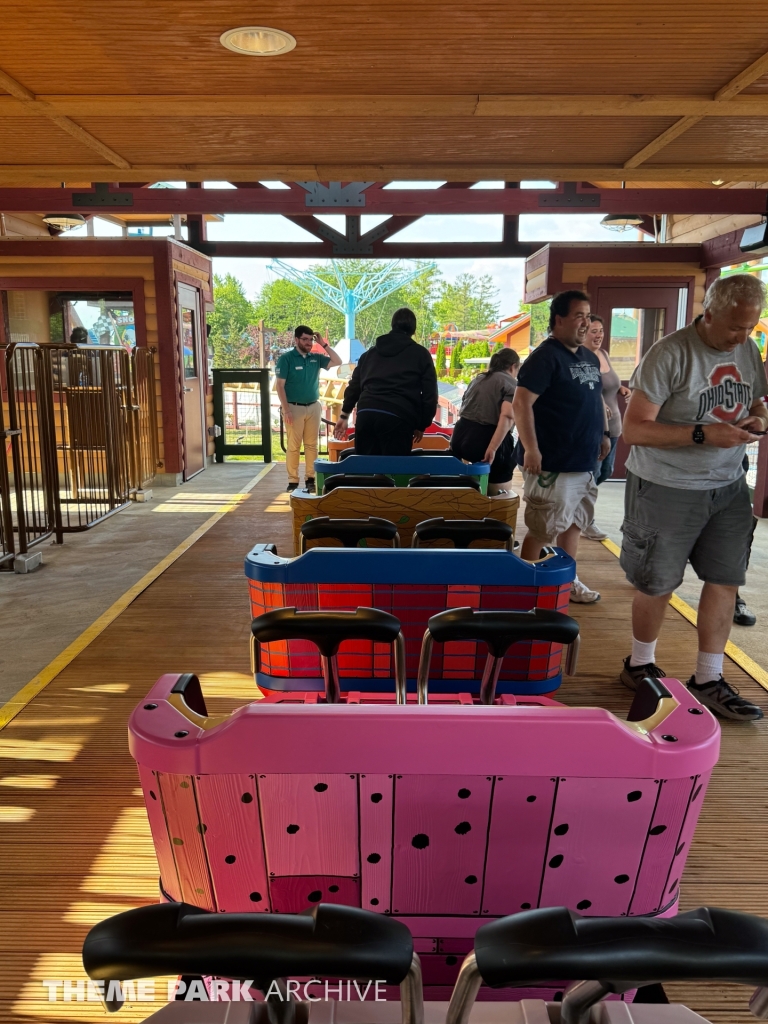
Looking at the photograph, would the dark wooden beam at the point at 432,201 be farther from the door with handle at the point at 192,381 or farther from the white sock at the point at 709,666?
the white sock at the point at 709,666

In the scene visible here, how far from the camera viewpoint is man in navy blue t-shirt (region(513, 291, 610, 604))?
357 cm

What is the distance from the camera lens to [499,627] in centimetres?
158

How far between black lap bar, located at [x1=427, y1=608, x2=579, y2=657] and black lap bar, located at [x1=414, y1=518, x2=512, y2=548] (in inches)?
37.1

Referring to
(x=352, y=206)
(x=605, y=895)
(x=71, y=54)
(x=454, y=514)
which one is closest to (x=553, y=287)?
(x=352, y=206)

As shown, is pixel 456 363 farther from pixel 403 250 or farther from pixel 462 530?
pixel 462 530

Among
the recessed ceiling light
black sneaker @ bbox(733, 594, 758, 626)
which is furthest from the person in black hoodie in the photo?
the recessed ceiling light

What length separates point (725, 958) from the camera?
2.28 feet

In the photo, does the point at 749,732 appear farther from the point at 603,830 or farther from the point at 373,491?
the point at 603,830

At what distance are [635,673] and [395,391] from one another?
2357mm

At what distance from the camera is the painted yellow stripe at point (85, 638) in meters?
3.10

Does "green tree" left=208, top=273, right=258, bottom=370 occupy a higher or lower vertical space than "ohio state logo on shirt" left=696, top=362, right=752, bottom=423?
higher

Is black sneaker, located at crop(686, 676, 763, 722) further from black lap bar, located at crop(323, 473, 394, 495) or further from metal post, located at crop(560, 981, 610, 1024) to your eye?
metal post, located at crop(560, 981, 610, 1024)

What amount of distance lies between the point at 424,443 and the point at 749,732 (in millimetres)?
3750

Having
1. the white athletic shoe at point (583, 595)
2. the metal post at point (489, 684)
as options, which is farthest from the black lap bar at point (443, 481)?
the metal post at point (489, 684)
